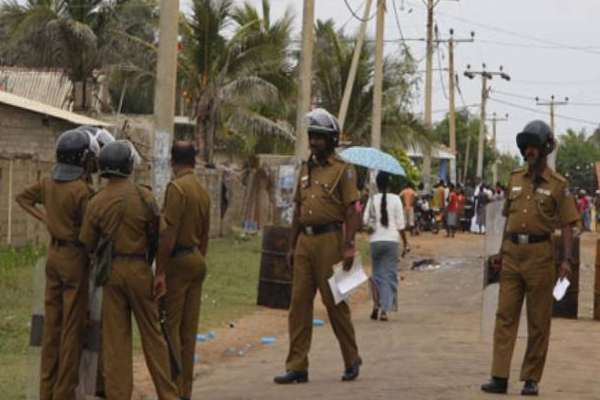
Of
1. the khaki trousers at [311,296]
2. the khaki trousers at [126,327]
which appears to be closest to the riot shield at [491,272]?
the khaki trousers at [311,296]

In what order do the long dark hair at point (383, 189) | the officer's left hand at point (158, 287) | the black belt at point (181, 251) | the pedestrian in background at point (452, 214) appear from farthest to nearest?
the pedestrian in background at point (452, 214)
the long dark hair at point (383, 189)
the black belt at point (181, 251)
the officer's left hand at point (158, 287)

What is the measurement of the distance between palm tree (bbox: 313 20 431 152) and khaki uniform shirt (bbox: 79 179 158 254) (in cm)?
3508

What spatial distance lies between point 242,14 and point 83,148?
1149 inches

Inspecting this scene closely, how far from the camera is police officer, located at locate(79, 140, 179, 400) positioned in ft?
29.3

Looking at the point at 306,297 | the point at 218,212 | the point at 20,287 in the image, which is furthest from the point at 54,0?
the point at 306,297

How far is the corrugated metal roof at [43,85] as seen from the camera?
4284cm

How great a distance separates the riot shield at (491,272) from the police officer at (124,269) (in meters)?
3.62

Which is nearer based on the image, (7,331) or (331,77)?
(7,331)

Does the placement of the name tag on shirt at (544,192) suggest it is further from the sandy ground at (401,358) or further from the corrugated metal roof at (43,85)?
the corrugated metal roof at (43,85)

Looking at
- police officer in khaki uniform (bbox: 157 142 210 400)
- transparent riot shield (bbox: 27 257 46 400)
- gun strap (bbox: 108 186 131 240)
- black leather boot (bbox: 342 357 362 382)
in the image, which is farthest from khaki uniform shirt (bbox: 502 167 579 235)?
transparent riot shield (bbox: 27 257 46 400)

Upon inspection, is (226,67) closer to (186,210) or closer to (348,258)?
(348,258)

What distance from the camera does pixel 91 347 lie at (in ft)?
30.8

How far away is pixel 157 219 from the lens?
360 inches

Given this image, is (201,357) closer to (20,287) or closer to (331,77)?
(20,287)
